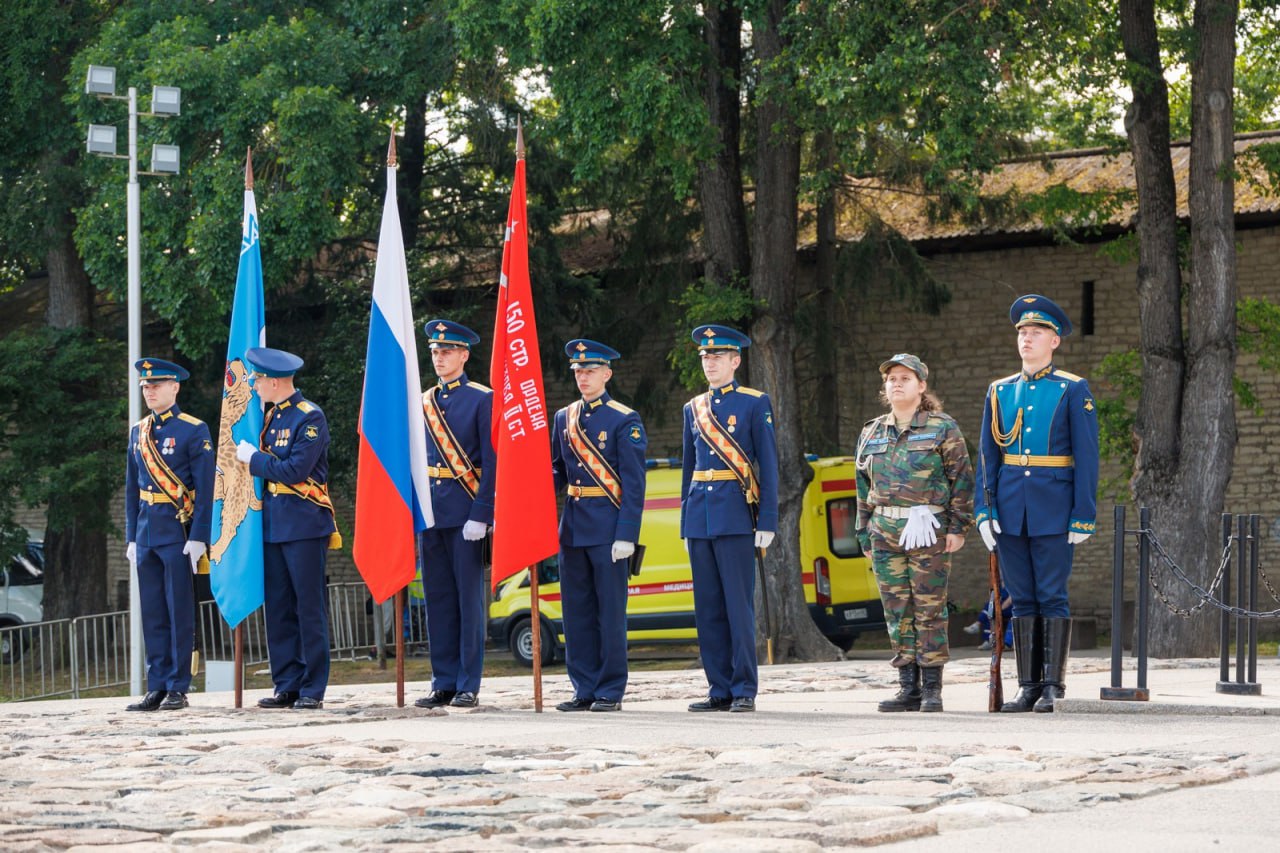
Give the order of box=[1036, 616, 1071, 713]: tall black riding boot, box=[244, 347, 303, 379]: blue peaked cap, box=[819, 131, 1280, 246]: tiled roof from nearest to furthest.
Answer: box=[1036, 616, 1071, 713]: tall black riding boot, box=[244, 347, 303, 379]: blue peaked cap, box=[819, 131, 1280, 246]: tiled roof

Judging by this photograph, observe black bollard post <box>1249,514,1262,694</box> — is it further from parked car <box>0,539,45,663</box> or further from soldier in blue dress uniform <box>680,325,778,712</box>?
parked car <box>0,539,45,663</box>

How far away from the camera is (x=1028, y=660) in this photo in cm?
903

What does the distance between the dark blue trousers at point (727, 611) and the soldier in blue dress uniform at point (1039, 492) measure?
1200 millimetres

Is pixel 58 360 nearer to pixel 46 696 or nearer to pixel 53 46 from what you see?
pixel 53 46

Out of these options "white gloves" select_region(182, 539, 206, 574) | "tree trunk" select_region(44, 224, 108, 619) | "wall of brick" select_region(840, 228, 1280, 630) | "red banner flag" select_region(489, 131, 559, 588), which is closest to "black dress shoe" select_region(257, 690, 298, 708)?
"white gloves" select_region(182, 539, 206, 574)

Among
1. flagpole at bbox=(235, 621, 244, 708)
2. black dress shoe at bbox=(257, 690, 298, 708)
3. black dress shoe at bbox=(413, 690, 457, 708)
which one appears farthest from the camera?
flagpole at bbox=(235, 621, 244, 708)

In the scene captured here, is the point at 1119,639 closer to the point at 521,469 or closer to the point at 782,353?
the point at 521,469

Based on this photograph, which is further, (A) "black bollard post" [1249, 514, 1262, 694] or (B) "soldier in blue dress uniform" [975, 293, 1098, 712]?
(A) "black bollard post" [1249, 514, 1262, 694]

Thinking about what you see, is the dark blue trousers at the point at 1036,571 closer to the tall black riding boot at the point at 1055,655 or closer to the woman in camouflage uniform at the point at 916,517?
the tall black riding boot at the point at 1055,655

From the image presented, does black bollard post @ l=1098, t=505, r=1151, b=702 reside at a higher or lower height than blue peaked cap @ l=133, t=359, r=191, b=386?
lower

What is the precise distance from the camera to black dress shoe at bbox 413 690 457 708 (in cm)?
980

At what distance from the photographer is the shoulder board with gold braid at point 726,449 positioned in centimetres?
929

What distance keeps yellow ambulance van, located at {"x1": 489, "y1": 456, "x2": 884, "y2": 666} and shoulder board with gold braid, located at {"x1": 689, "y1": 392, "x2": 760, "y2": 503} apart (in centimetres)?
973

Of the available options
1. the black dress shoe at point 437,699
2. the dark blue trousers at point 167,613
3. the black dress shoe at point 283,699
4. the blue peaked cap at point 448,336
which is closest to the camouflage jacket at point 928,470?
the blue peaked cap at point 448,336
